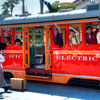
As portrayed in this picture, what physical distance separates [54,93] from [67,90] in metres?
0.60

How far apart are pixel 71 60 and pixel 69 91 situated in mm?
1136

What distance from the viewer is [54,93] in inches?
320

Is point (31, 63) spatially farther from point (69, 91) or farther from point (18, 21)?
point (69, 91)

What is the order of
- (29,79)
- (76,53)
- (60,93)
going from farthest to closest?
1. (29,79)
2. (76,53)
3. (60,93)

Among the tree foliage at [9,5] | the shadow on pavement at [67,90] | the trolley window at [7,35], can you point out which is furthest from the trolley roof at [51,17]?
the tree foliage at [9,5]

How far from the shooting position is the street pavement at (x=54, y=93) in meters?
7.52

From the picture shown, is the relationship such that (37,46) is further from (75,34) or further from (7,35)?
(75,34)

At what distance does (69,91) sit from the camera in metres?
8.34

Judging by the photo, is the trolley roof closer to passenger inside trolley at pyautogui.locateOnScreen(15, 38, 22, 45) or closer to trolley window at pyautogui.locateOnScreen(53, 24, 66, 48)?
trolley window at pyautogui.locateOnScreen(53, 24, 66, 48)

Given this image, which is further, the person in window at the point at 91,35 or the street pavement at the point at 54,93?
the person in window at the point at 91,35

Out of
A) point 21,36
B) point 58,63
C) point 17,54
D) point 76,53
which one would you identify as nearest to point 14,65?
point 17,54

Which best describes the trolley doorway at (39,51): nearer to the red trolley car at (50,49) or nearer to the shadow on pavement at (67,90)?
the red trolley car at (50,49)

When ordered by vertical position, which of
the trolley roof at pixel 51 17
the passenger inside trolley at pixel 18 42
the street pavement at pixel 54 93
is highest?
the trolley roof at pixel 51 17

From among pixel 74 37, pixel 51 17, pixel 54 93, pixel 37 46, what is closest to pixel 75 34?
pixel 74 37
